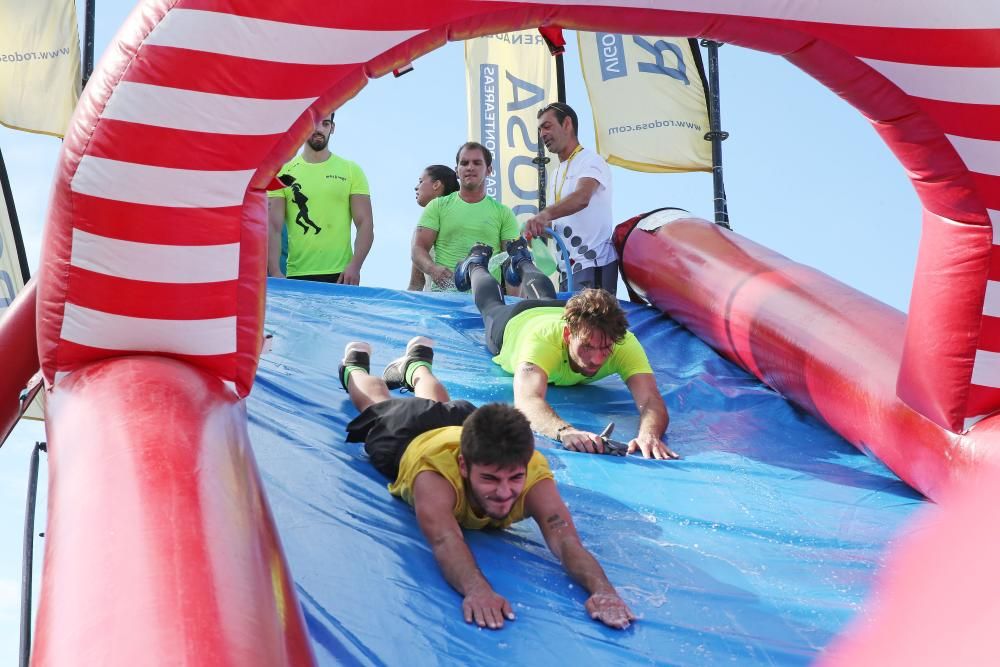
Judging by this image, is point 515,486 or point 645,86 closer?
point 515,486

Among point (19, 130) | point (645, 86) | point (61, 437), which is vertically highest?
point (645, 86)

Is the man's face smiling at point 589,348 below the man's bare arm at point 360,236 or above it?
A: below

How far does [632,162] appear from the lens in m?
7.40

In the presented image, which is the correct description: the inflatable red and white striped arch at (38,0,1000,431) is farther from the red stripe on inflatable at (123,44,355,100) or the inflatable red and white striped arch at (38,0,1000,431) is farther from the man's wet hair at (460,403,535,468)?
the man's wet hair at (460,403,535,468)

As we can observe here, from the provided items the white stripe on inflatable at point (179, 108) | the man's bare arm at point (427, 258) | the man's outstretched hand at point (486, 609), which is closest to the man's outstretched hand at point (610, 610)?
the man's outstretched hand at point (486, 609)

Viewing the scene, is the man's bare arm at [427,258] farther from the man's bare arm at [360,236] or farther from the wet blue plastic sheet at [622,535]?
the wet blue plastic sheet at [622,535]

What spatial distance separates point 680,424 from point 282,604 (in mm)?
2437

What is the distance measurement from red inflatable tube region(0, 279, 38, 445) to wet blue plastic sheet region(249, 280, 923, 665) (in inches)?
25.9

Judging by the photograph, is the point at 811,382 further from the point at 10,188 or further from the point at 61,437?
the point at 10,188

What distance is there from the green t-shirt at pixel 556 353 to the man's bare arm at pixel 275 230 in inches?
63.6

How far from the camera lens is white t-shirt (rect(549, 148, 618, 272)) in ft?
17.9

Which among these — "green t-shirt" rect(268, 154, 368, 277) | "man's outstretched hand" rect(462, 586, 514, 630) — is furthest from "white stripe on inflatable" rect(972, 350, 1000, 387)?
"green t-shirt" rect(268, 154, 368, 277)

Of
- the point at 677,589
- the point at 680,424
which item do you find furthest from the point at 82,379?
the point at 680,424

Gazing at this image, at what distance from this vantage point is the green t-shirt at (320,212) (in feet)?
18.0
